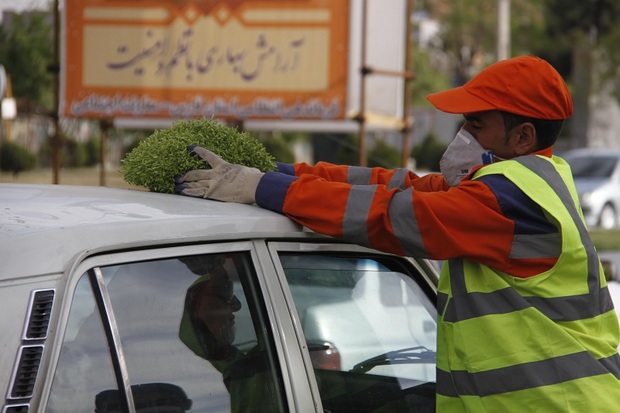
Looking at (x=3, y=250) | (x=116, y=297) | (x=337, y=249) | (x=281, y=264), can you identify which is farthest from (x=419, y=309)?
(x=3, y=250)

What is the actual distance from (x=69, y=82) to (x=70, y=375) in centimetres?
831

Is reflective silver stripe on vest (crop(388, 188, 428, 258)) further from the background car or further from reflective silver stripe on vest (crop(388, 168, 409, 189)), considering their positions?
the background car

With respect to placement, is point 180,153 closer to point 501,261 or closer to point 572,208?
point 501,261

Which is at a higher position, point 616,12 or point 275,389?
point 616,12

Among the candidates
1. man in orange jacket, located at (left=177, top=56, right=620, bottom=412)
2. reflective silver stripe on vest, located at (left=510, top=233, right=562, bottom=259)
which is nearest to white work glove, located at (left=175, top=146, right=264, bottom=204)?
man in orange jacket, located at (left=177, top=56, right=620, bottom=412)

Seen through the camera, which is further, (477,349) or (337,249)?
(337,249)

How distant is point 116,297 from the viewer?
2.12 metres

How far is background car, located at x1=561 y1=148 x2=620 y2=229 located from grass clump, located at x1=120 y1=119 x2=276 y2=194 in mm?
15924

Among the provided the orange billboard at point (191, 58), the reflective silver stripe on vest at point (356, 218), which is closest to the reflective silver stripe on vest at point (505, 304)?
the reflective silver stripe on vest at point (356, 218)

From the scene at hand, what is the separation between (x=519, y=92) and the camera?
2580mm

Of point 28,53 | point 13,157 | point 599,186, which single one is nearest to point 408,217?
point 599,186

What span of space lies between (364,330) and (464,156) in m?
0.55

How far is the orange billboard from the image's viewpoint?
32.3 feet

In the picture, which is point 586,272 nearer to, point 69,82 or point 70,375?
point 70,375
